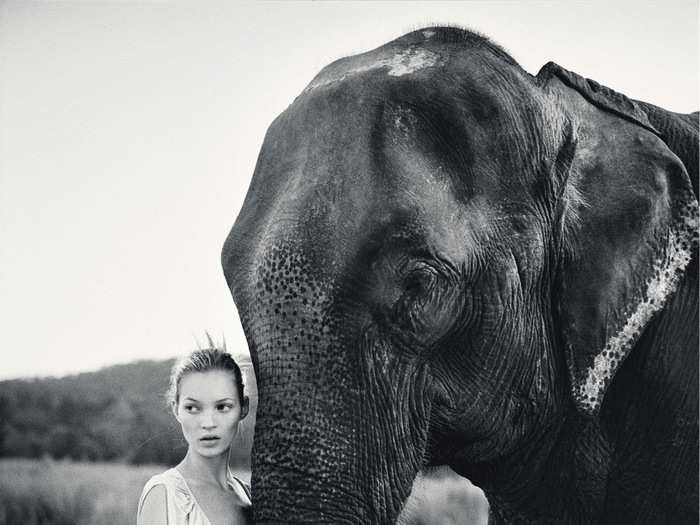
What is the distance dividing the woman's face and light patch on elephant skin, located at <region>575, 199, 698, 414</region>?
2.15ft

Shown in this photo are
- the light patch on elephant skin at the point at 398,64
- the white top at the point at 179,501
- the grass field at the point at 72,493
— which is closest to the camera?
the light patch on elephant skin at the point at 398,64

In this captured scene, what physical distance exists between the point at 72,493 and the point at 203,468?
1520 mm

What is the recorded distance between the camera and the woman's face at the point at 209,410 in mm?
1967

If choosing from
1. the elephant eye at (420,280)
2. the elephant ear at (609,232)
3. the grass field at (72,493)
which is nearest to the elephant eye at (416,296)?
the elephant eye at (420,280)

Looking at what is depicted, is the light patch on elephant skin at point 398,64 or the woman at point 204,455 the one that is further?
the woman at point 204,455

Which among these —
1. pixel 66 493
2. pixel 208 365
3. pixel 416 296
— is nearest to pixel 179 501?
pixel 208 365

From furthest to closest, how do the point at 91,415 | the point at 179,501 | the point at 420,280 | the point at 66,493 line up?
the point at 91,415 < the point at 66,493 < the point at 179,501 < the point at 420,280

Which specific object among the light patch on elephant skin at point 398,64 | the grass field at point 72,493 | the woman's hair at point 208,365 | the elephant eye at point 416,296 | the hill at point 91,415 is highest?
the light patch on elephant skin at point 398,64

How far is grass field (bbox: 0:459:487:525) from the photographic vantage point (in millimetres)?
3238

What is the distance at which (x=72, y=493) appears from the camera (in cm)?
335

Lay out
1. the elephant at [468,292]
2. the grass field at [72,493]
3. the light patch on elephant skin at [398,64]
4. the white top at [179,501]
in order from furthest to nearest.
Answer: the grass field at [72,493] < the white top at [179,501] < the light patch on elephant skin at [398,64] < the elephant at [468,292]

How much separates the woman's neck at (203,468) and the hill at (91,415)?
1.14 meters

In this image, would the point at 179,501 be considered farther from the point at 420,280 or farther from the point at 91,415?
the point at 91,415

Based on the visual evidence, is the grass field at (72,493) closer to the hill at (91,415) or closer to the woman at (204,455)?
the hill at (91,415)
